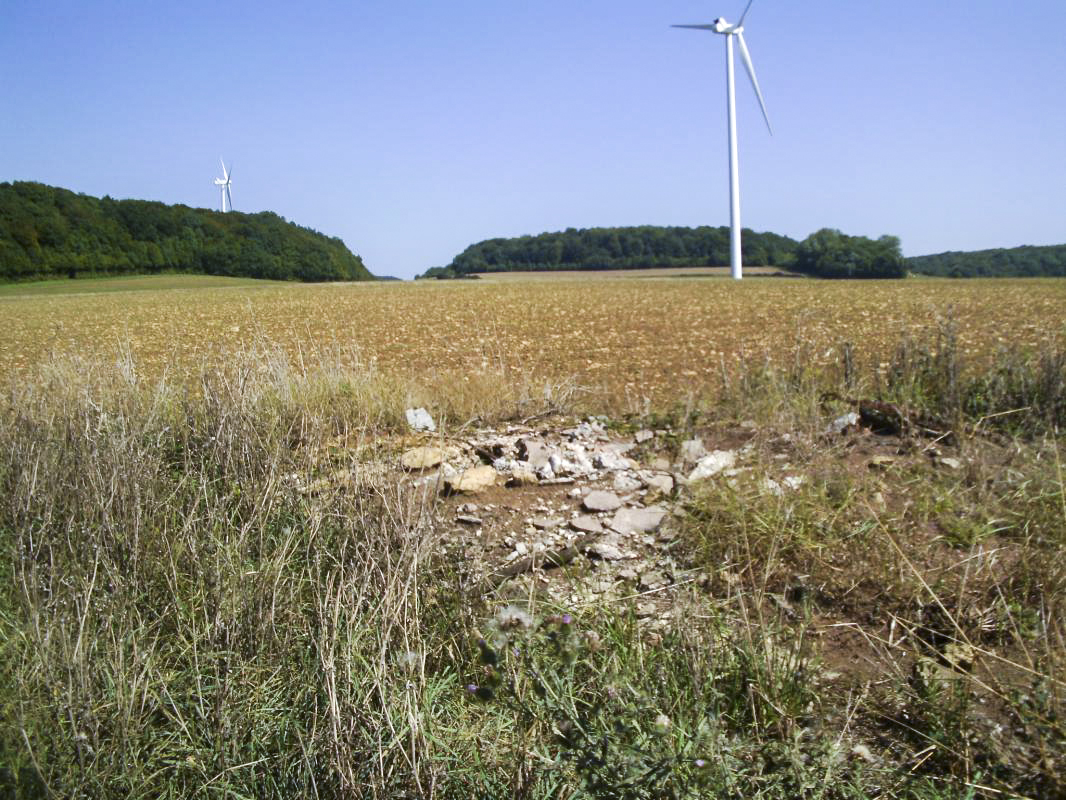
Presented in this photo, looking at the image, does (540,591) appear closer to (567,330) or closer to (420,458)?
(420,458)

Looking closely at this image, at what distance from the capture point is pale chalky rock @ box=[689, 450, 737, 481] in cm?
505

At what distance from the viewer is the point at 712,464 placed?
5227 mm

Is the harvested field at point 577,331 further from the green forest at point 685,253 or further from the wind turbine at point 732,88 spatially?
the green forest at point 685,253

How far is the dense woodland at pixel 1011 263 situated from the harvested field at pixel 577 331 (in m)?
23.3

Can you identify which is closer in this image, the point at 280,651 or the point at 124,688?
the point at 124,688

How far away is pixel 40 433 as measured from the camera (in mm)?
5059

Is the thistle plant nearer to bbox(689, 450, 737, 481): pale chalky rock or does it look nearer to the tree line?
bbox(689, 450, 737, 481): pale chalky rock

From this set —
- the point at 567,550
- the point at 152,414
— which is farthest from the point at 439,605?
the point at 152,414

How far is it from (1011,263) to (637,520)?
55945 mm

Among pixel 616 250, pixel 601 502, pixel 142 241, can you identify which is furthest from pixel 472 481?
pixel 142 241

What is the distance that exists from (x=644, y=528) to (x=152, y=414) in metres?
3.12

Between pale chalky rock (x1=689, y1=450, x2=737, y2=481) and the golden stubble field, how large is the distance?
203 centimetres

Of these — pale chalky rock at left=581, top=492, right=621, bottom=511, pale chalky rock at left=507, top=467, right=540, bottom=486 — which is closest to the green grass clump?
pale chalky rock at left=581, top=492, right=621, bottom=511

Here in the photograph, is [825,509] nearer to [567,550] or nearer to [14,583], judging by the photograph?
[567,550]
